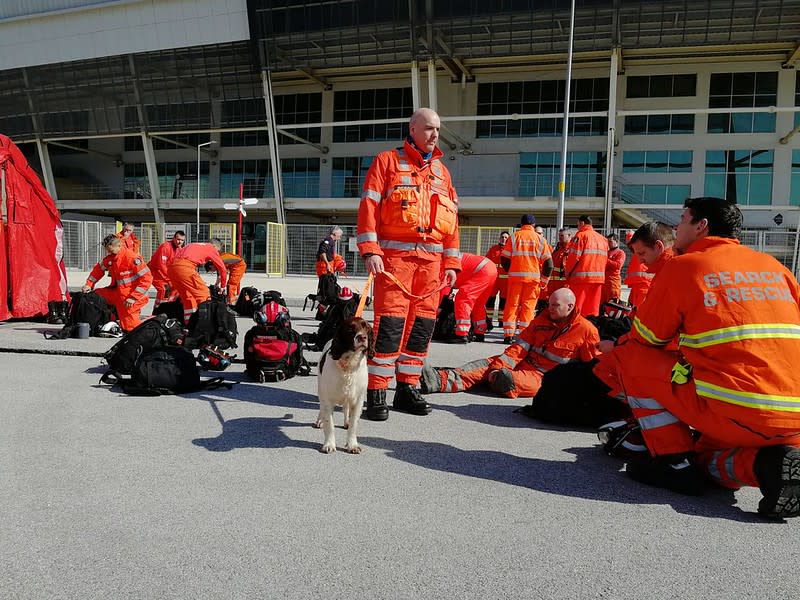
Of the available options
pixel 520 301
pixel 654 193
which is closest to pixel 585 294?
pixel 520 301

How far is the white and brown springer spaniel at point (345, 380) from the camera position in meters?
3.95

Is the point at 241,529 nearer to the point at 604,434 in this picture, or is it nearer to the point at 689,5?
the point at 604,434

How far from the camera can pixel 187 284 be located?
890 cm

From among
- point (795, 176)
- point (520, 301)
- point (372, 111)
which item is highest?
point (372, 111)

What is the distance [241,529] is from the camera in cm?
284

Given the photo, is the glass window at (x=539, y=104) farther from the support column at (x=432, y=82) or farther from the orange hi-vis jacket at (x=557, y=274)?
the orange hi-vis jacket at (x=557, y=274)

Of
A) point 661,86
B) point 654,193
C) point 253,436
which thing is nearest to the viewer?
point 253,436

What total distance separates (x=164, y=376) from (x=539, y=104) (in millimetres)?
31545

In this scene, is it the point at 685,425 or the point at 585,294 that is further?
the point at 585,294

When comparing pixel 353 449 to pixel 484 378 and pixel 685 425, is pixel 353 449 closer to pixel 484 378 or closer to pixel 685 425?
pixel 685 425

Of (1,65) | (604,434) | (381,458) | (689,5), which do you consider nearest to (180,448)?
(381,458)

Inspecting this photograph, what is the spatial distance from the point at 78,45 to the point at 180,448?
130ft

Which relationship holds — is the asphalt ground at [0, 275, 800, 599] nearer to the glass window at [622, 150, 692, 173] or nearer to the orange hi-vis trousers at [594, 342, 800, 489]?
the orange hi-vis trousers at [594, 342, 800, 489]

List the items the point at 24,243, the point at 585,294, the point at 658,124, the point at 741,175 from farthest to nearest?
the point at 658,124
the point at 741,175
the point at 24,243
the point at 585,294
